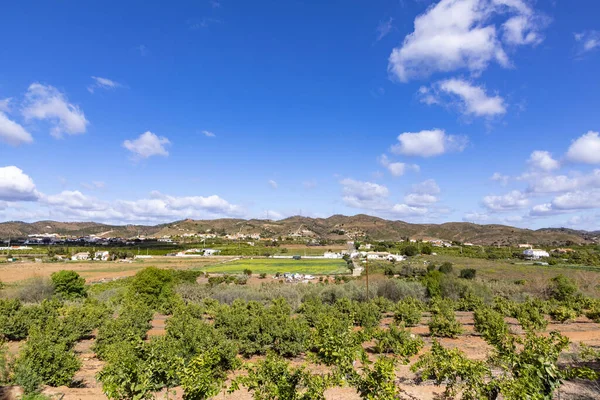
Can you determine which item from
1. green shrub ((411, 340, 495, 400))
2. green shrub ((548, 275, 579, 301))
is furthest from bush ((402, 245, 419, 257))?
green shrub ((411, 340, 495, 400))

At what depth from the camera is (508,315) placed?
27172 millimetres

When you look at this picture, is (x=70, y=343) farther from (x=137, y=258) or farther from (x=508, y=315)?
(x=137, y=258)

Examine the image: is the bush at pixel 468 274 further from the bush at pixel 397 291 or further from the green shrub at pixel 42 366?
the green shrub at pixel 42 366

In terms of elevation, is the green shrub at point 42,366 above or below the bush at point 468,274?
above

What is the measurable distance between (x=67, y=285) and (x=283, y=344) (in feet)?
107

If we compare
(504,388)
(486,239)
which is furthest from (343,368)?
(486,239)

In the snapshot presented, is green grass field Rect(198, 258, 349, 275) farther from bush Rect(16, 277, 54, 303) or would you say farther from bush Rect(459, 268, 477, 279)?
bush Rect(16, 277, 54, 303)

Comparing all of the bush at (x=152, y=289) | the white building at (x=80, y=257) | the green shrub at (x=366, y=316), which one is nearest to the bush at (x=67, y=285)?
the bush at (x=152, y=289)

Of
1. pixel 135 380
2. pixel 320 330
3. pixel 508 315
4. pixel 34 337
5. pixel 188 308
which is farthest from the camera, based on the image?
pixel 508 315

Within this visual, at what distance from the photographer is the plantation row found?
28.6ft

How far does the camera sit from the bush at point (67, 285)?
36500mm

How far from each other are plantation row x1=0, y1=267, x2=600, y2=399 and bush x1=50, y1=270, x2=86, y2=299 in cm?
11

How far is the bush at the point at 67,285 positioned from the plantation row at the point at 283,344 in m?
0.11

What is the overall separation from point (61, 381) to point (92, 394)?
170cm
